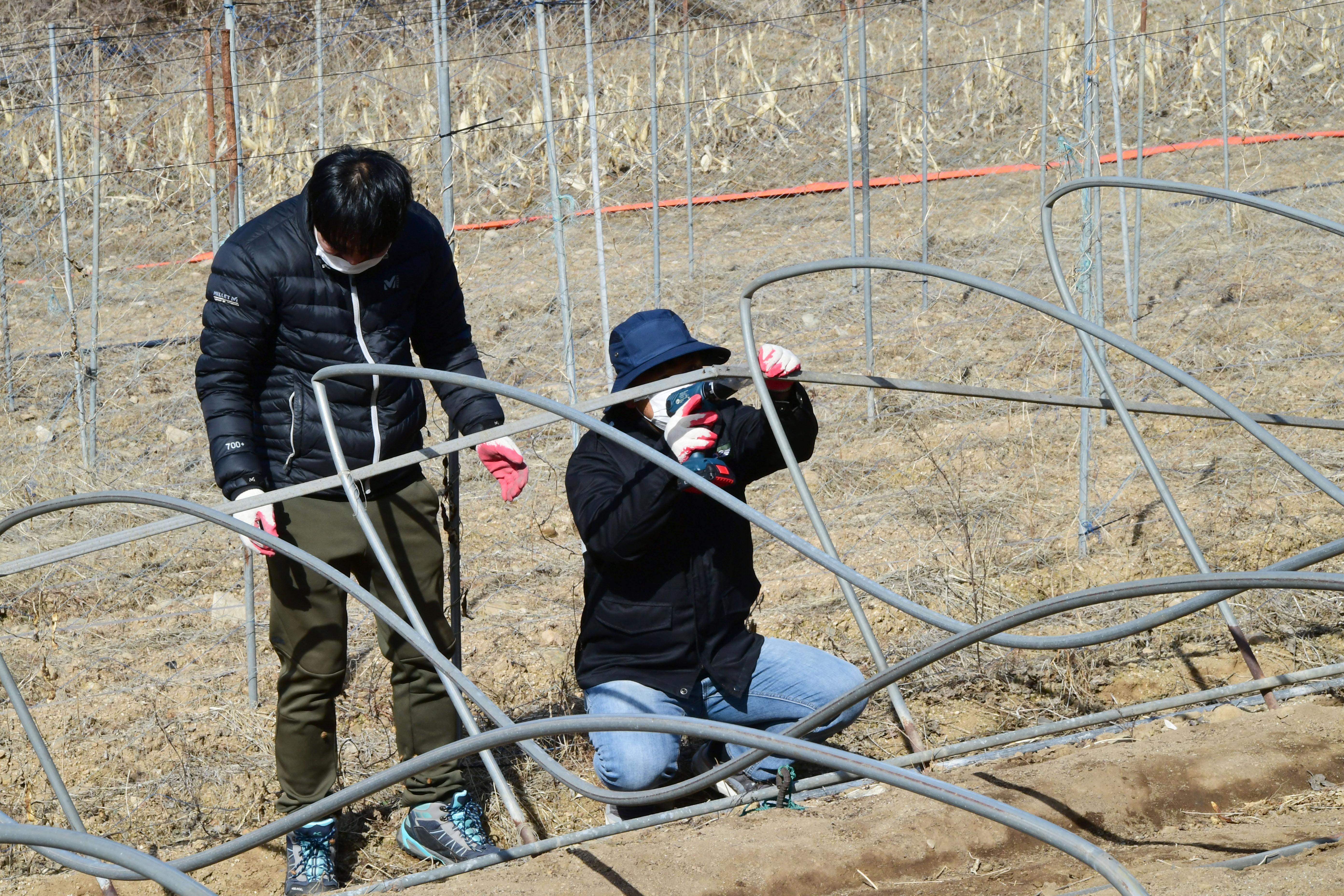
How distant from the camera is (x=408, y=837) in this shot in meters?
3.06

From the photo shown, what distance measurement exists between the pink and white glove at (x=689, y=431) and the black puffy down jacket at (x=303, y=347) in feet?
1.82

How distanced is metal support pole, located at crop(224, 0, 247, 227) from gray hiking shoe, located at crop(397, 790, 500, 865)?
227 centimetres

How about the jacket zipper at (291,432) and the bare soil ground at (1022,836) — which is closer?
the bare soil ground at (1022,836)

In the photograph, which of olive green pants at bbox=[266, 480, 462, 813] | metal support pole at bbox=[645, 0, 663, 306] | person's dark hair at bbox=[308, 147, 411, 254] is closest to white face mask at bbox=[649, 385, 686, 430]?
olive green pants at bbox=[266, 480, 462, 813]

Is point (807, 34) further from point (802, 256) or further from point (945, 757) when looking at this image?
point (945, 757)

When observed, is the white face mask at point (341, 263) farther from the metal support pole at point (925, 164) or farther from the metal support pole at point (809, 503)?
the metal support pole at point (925, 164)

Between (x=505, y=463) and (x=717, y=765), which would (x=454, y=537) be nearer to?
(x=505, y=463)

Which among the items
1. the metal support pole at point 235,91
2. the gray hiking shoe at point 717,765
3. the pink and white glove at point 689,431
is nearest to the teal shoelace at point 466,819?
the gray hiking shoe at point 717,765

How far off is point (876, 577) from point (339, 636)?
7.80ft

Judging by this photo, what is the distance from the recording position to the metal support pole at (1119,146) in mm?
5211

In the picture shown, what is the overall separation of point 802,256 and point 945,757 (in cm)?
610

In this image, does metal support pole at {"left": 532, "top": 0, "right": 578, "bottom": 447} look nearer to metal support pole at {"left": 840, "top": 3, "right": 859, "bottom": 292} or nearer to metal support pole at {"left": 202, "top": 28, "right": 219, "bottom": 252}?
metal support pole at {"left": 202, "top": 28, "right": 219, "bottom": 252}

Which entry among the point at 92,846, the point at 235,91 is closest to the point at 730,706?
the point at 92,846

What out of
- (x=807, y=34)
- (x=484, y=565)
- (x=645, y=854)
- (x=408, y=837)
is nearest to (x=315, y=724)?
(x=408, y=837)
